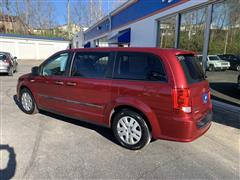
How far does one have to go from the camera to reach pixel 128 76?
396 centimetres

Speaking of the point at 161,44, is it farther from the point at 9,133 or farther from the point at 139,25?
the point at 9,133

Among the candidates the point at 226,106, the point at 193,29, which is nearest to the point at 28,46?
the point at 193,29

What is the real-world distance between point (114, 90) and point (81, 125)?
5.20 feet

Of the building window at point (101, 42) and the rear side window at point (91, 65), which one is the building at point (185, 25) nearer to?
the rear side window at point (91, 65)

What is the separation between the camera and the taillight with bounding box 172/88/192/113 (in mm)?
3426

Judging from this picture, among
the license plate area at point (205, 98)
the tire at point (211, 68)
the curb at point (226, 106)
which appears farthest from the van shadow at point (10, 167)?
the tire at point (211, 68)

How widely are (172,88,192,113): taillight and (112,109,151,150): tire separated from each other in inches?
26.0

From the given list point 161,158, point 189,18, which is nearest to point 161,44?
point 189,18

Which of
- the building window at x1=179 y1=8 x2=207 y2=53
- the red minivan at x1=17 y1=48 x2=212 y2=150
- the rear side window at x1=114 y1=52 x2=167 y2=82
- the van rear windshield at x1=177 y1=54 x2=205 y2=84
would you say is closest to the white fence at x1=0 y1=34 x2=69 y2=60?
the building window at x1=179 y1=8 x2=207 y2=53

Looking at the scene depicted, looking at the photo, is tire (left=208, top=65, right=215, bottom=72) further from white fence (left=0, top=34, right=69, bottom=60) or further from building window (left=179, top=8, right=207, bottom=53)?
white fence (left=0, top=34, right=69, bottom=60)

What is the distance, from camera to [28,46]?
3453 cm

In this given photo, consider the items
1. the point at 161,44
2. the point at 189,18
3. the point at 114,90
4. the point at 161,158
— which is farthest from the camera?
the point at 161,44

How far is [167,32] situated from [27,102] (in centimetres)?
668

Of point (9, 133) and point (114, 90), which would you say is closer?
point (114, 90)
